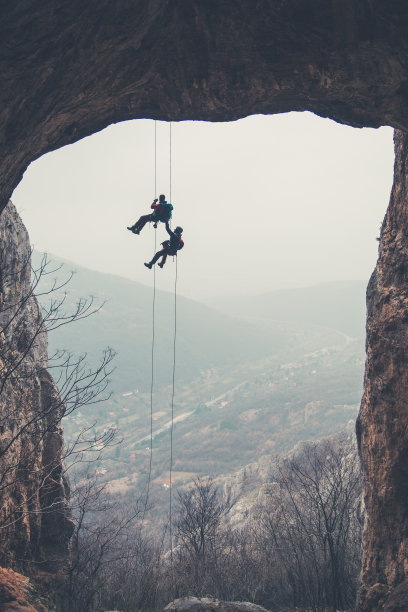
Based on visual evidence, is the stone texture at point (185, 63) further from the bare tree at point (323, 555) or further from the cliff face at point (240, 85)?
the bare tree at point (323, 555)

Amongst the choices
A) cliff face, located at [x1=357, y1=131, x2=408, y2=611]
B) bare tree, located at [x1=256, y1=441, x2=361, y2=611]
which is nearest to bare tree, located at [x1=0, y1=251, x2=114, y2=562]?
cliff face, located at [x1=357, y1=131, x2=408, y2=611]

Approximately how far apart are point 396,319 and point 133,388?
19054 centimetres

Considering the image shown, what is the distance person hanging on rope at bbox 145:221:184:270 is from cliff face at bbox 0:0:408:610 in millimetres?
3955

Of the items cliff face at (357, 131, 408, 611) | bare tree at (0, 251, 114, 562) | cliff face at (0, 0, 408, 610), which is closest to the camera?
cliff face at (0, 0, 408, 610)

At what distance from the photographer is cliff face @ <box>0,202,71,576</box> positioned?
35.4 ft

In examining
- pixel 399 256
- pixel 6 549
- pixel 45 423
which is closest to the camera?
pixel 6 549

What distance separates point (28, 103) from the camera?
25.1 feet

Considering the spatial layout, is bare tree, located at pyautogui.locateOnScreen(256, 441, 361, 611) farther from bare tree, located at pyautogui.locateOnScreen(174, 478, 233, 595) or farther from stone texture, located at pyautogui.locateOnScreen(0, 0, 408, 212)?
stone texture, located at pyautogui.locateOnScreen(0, 0, 408, 212)

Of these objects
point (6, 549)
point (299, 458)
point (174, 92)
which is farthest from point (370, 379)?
point (299, 458)

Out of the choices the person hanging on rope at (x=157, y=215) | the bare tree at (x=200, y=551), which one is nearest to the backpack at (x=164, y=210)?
the person hanging on rope at (x=157, y=215)

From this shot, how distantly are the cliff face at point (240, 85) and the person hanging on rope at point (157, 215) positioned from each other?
290 centimetres

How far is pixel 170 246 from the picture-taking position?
48.0 ft

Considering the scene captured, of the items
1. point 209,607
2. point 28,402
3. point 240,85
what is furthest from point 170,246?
point 209,607

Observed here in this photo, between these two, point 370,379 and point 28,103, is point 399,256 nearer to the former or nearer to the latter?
point 370,379
